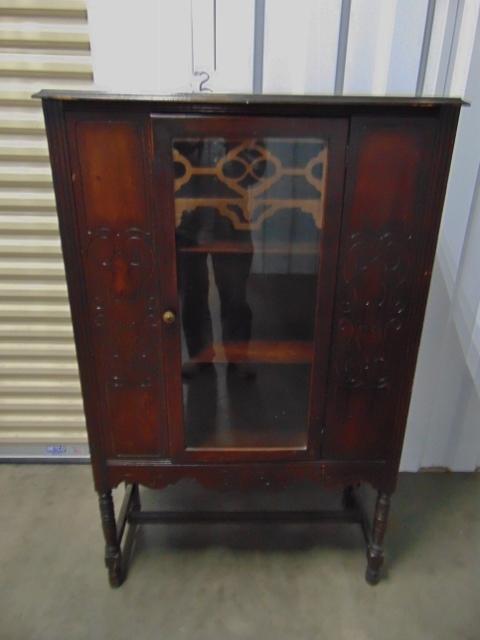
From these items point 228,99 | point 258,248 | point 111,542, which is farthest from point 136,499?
point 228,99

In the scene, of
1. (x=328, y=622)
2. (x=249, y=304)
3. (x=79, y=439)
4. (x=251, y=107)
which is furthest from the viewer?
(x=79, y=439)

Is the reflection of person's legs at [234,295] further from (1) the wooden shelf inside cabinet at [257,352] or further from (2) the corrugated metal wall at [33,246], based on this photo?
(2) the corrugated metal wall at [33,246]

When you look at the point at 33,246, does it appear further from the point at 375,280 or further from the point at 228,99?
the point at 375,280

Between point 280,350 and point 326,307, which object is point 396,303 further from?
point 280,350

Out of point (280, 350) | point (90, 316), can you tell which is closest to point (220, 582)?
point (280, 350)

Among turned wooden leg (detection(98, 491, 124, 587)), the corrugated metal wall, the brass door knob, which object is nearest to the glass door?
the brass door knob

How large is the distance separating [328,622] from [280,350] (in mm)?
756

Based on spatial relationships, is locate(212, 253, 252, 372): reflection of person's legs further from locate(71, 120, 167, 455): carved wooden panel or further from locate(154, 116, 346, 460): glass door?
locate(71, 120, 167, 455): carved wooden panel

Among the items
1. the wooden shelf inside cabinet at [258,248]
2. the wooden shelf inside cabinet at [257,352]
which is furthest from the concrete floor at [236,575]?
the wooden shelf inside cabinet at [258,248]

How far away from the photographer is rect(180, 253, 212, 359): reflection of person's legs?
3.64 feet

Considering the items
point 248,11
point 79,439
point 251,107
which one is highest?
point 248,11

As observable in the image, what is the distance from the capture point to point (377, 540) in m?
1.40

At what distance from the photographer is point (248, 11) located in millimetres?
1288

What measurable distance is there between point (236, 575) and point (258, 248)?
3.18 feet
